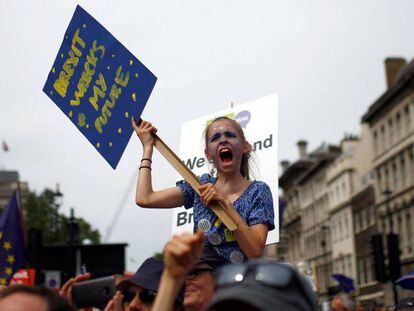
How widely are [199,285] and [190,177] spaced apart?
107 centimetres

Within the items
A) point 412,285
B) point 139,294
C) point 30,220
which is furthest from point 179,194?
point 30,220

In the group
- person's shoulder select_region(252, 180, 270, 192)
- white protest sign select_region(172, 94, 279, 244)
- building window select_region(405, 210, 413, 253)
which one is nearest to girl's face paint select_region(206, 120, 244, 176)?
person's shoulder select_region(252, 180, 270, 192)

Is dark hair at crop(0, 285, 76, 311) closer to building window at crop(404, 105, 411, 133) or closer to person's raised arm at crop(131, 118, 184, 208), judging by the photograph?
person's raised arm at crop(131, 118, 184, 208)

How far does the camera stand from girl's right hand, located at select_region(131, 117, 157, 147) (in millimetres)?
4535

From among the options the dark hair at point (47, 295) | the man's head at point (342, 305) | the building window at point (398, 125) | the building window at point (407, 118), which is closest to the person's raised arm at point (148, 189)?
the dark hair at point (47, 295)

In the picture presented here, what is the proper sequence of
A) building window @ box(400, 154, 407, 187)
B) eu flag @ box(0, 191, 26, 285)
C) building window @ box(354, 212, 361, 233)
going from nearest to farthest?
eu flag @ box(0, 191, 26, 285) → building window @ box(400, 154, 407, 187) → building window @ box(354, 212, 361, 233)

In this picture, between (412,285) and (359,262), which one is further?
(359,262)

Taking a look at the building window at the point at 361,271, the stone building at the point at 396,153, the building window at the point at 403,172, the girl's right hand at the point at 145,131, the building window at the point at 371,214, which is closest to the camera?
the girl's right hand at the point at 145,131

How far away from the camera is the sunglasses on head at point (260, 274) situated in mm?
2076

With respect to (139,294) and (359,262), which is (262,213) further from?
(359,262)

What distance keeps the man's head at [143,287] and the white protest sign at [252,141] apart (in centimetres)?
174

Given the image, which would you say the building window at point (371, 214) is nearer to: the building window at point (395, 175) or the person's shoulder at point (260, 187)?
the building window at point (395, 175)

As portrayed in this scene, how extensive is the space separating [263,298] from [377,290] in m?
58.5

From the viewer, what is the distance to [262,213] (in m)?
4.30
